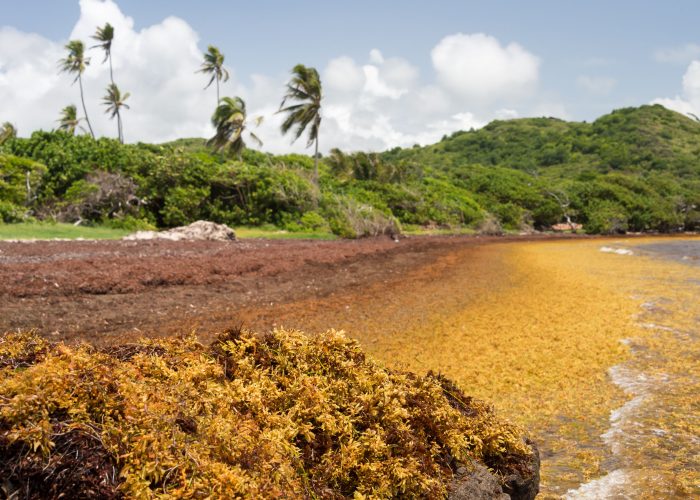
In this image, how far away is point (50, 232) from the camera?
73.4ft

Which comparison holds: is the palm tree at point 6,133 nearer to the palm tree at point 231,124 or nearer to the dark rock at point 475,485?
the palm tree at point 231,124

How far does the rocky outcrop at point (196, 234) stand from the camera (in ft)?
77.5

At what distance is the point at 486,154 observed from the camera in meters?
87.6

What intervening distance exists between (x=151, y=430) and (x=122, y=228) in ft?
92.5

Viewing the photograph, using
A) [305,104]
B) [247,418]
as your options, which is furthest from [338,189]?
[247,418]

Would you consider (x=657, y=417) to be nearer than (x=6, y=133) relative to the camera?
Yes

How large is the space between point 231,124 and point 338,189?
1040 cm

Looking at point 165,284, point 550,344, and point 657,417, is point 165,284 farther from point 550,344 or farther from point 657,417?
point 657,417

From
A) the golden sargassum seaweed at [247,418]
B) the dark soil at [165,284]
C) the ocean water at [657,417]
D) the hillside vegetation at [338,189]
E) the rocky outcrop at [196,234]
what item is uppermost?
the hillside vegetation at [338,189]

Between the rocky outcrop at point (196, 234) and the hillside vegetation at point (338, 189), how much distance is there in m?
4.61

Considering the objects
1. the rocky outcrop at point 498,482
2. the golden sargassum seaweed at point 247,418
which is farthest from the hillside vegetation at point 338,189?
the rocky outcrop at point 498,482

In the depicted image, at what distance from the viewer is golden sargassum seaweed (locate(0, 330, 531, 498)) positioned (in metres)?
1.87

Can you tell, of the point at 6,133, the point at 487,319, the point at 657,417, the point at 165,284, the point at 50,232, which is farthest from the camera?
the point at 6,133

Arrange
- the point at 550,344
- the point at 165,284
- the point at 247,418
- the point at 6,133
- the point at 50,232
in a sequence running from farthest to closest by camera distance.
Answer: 1. the point at 6,133
2. the point at 50,232
3. the point at 165,284
4. the point at 550,344
5. the point at 247,418
